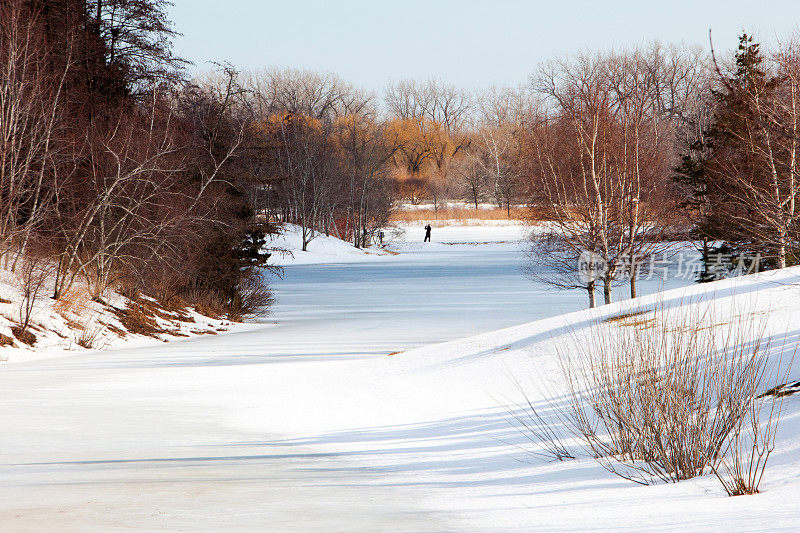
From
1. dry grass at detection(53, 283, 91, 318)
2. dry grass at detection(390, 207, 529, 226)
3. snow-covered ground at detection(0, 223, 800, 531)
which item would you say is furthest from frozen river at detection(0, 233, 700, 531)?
dry grass at detection(390, 207, 529, 226)

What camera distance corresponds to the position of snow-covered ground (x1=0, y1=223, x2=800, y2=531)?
215 inches

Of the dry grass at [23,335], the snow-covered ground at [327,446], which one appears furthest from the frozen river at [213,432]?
the dry grass at [23,335]

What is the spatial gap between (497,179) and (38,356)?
268 feet

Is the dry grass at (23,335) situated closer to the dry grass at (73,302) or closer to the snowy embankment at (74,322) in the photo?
the snowy embankment at (74,322)

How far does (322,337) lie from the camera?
2078 centimetres

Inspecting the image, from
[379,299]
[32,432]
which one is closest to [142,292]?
[379,299]

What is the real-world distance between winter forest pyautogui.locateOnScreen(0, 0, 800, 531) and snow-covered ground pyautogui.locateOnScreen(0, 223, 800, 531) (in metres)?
0.04

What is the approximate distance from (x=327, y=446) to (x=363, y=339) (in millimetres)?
11650

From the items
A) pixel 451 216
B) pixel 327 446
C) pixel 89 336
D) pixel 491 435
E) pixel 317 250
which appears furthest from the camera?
pixel 451 216

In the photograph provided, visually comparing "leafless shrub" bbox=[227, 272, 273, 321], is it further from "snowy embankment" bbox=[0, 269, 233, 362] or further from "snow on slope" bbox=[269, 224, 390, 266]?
"snow on slope" bbox=[269, 224, 390, 266]

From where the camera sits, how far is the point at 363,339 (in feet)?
66.3

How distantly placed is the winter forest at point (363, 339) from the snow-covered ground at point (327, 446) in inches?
1.7

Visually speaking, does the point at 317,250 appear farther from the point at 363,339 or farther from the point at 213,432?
the point at 213,432

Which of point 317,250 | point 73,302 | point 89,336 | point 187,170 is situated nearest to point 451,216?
point 317,250
